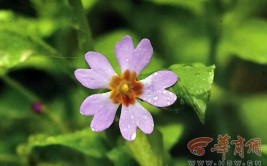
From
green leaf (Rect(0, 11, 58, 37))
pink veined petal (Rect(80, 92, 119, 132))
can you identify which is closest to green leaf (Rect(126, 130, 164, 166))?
pink veined petal (Rect(80, 92, 119, 132))

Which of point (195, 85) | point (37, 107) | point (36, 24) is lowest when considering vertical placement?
point (37, 107)

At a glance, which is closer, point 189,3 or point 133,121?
point 133,121

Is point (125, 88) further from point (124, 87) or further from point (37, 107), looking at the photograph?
point (37, 107)

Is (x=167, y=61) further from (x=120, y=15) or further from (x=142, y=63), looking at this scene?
(x=142, y=63)

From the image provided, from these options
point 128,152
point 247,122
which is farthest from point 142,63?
point 247,122

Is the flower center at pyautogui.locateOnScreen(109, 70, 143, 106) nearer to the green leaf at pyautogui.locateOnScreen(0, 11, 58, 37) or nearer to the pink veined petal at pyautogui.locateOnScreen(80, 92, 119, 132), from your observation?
the pink veined petal at pyautogui.locateOnScreen(80, 92, 119, 132)

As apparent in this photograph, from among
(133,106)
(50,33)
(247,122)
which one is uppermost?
(133,106)

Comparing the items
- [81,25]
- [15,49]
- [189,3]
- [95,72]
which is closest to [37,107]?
[15,49]

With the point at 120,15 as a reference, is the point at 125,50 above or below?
above
